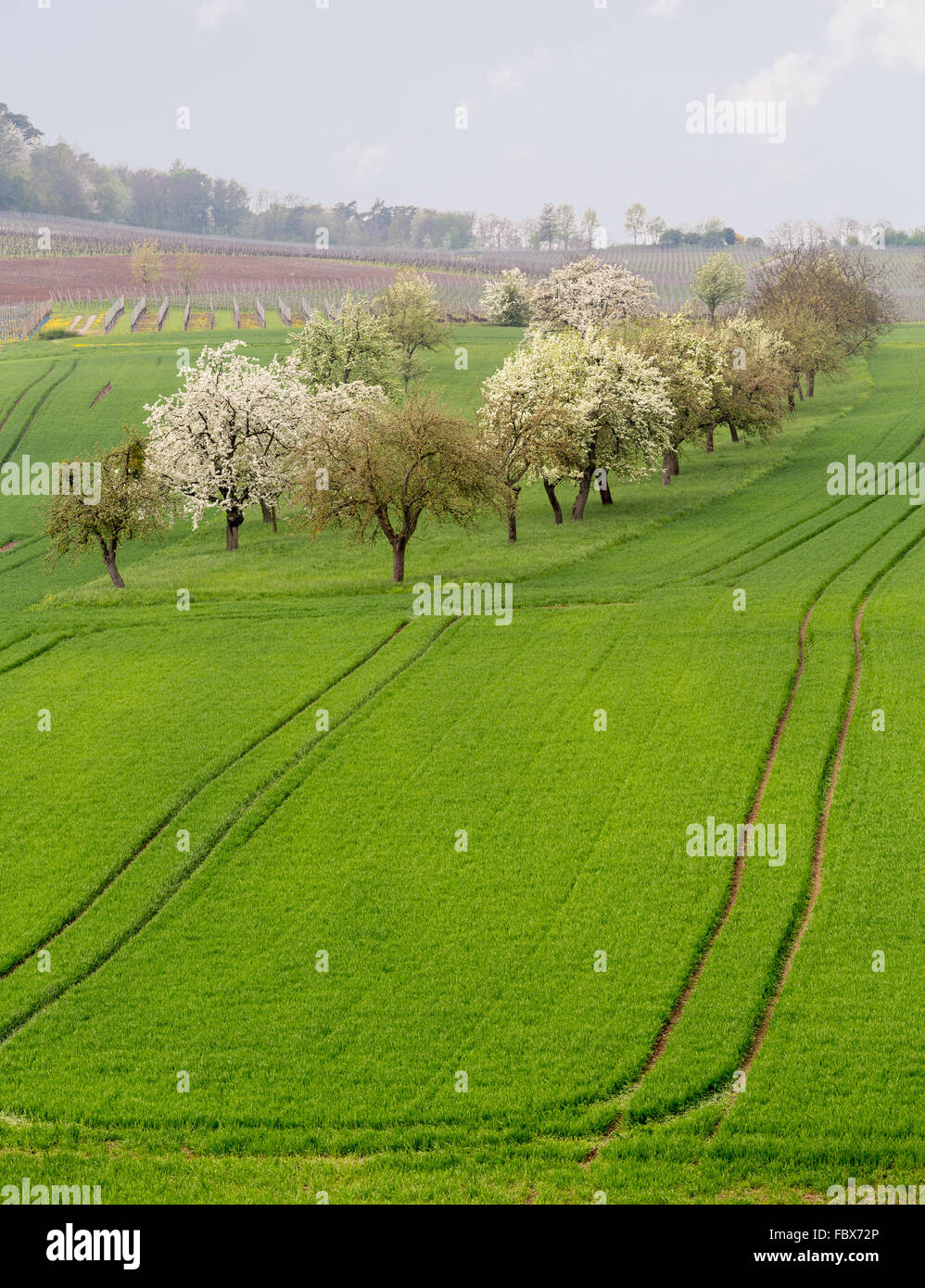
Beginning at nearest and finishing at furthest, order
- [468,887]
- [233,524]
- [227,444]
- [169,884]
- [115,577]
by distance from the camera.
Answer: [468,887], [169,884], [115,577], [233,524], [227,444]

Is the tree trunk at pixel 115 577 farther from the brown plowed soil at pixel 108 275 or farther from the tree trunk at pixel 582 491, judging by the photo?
the brown plowed soil at pixel 108 275

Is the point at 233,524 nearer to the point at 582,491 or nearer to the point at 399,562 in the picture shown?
the point at 399,562

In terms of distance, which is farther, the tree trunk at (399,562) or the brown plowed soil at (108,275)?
the brown plowed soil at (108,275)

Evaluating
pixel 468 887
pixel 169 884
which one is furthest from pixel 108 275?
pixel 468 887

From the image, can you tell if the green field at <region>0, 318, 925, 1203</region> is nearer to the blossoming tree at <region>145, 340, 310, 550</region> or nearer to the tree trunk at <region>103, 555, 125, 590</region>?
the tree trunk at <region>103, 555, 125, 590</region>

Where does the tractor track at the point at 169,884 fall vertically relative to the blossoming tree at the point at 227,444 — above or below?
below

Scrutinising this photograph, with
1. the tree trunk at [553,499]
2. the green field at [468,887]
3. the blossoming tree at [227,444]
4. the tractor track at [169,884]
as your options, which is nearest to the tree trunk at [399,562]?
the green field at [468,887]
